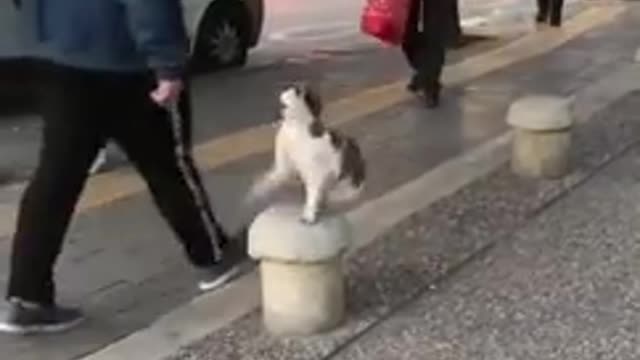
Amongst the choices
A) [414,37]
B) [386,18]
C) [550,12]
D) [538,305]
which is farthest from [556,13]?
[538,305]

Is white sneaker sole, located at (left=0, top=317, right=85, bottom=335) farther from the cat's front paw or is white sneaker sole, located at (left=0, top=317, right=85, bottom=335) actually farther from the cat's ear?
the cat's ear

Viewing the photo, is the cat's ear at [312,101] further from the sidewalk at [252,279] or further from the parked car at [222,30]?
the parked car at [222,30]

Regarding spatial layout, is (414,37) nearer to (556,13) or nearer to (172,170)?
(172,170)

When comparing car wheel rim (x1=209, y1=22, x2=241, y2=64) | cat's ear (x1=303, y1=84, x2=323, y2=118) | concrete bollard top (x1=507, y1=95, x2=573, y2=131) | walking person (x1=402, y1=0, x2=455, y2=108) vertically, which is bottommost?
car wheel rim (x1=209, y1=22, x2=241, y2=64)

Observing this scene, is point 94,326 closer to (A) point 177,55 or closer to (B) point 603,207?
(A) point 177,55

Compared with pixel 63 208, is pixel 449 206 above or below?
below

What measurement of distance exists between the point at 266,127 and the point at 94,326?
456 cm

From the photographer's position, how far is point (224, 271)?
6258 millimetres

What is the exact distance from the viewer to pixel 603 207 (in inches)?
303

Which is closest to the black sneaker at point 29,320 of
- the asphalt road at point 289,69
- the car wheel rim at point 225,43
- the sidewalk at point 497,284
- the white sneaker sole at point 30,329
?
the white sneaker sole at point 30,329

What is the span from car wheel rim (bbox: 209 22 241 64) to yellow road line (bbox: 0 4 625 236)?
1.68 meters

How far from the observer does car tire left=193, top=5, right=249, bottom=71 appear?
1298cm

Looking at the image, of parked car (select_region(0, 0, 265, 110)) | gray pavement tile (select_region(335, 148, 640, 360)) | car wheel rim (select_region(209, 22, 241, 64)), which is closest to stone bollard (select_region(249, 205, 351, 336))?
gray pavement tile (select_region(335, 148, 640, 360))

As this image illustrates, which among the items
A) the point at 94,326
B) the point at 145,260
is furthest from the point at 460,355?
the point at 145,260
